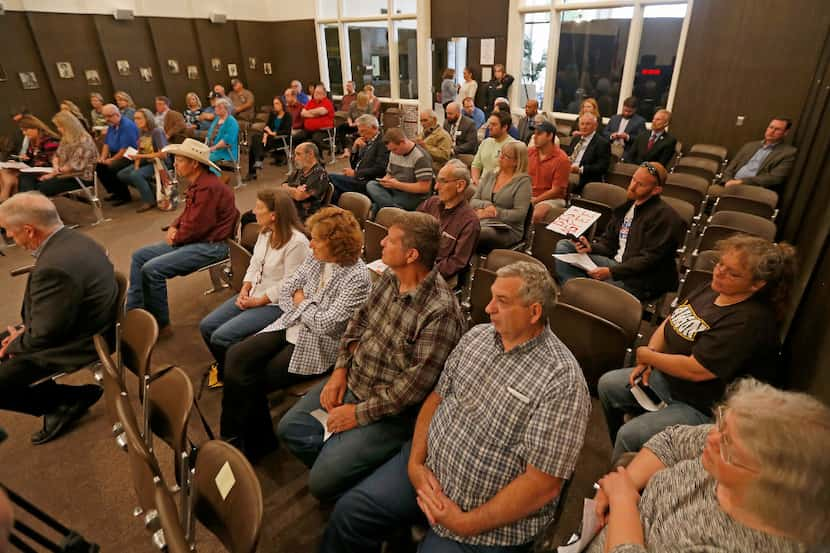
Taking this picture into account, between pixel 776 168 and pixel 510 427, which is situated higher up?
pixel 776 168

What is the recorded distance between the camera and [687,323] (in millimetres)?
2045

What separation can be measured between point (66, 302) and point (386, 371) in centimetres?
181

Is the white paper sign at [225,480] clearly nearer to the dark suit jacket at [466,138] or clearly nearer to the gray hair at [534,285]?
the gray hair at [534,285]

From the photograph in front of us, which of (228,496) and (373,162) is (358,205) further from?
(228,496)

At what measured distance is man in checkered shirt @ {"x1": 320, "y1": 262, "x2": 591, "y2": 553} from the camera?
58.9 inches

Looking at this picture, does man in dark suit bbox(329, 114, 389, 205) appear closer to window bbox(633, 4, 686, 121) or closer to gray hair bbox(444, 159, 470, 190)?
gray hair bbox(444, 159, 470, 190)

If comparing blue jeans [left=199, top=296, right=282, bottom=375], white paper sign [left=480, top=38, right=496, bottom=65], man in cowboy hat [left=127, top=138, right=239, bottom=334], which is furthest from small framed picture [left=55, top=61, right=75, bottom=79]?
blue jeans [left=199, top=296, right=282, bottom=375]

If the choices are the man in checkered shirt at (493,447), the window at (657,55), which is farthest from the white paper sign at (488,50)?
the man in checkered shirt at (493,447)

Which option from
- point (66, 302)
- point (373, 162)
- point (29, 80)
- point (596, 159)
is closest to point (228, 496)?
point (66, 302)

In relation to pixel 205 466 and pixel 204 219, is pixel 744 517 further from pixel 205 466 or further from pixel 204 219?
pixel 204 219

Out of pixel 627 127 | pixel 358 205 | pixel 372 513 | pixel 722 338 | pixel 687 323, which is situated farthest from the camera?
pixel 627 127

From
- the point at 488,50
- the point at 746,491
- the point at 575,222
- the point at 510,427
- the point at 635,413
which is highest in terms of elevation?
the point at 488,50

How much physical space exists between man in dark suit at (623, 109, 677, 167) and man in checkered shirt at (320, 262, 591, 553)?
470 cm

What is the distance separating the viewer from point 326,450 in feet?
6.43
